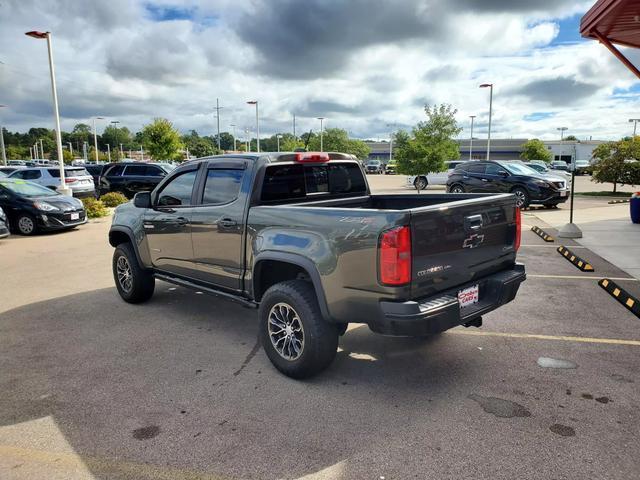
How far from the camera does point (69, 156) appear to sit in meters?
68.6

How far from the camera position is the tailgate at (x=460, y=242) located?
3.31 metres

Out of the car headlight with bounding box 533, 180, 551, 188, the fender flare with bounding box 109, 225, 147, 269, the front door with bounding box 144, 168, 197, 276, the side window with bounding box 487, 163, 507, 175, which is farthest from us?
the side window with bounding box 487, 163, 507, 175

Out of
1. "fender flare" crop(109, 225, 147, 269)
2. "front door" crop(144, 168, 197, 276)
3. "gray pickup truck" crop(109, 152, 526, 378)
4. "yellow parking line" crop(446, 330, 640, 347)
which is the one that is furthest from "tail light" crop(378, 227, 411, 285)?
"fender flare" crop(109, 225, 147, 269)

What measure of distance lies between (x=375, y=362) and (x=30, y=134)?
155144 mm

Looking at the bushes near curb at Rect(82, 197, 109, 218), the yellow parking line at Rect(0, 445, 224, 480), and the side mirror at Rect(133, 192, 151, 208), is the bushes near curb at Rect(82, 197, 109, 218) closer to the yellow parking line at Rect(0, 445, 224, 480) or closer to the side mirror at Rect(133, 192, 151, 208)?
the side mirror at Rect(133, 192, 151, 208)

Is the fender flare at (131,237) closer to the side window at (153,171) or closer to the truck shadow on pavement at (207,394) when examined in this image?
the truck shadow on pavement at (207,394)

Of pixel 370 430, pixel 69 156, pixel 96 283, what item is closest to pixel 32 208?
pixel 96 283

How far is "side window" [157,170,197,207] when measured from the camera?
16.9ft

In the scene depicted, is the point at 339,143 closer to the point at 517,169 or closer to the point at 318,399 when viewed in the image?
the point at 517,169

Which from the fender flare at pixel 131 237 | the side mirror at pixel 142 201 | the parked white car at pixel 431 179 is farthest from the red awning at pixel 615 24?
the parked white car at pixel 431 179

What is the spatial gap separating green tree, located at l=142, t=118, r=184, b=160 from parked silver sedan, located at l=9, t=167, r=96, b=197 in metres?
19.7

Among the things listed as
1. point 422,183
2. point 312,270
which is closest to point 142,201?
point 312,270

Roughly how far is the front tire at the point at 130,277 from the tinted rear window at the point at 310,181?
242cm

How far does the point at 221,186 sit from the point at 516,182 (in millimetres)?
14252
